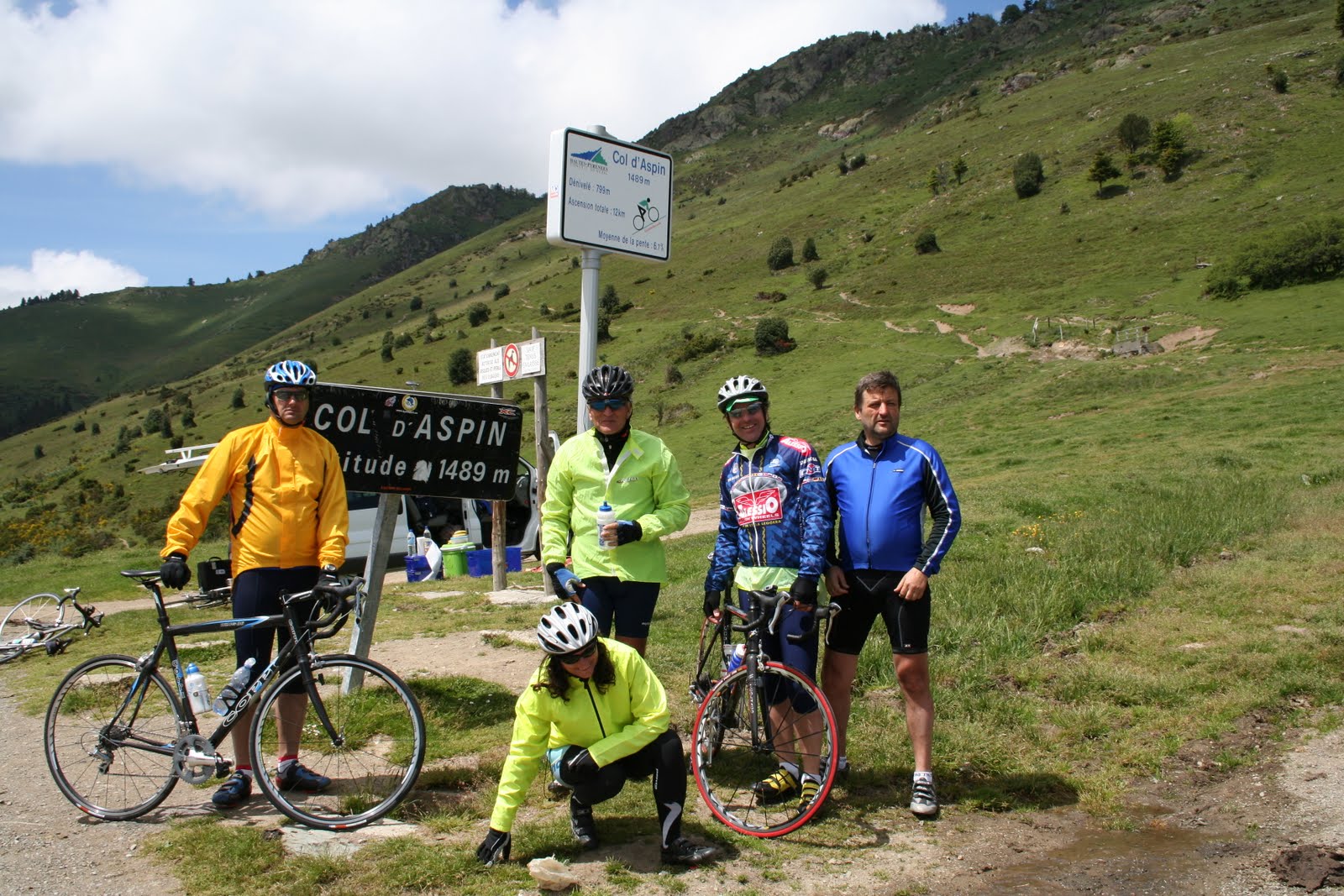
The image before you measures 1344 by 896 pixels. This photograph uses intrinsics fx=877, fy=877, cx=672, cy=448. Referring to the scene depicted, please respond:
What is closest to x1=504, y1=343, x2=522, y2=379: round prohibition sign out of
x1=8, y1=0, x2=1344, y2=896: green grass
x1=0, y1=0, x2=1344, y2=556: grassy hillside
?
x1=0, y1=0, x2=1344, y2=556: grassy hillside

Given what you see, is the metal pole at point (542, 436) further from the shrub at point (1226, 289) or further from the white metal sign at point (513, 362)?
the shrub at point (1226, 289)

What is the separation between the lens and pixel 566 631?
3771 mm

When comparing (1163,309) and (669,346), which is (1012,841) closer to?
(1163,309)

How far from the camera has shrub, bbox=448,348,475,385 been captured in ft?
238

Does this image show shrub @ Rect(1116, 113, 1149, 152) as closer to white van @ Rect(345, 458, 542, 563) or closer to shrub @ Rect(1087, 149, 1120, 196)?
shrub @ Rect(1087, 149, 1120, 196)

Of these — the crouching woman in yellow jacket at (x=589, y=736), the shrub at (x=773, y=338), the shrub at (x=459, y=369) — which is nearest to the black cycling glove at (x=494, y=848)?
the crouching woman in yellow jacket at (x=589, y=736)

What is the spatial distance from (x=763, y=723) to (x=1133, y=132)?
7619 cm

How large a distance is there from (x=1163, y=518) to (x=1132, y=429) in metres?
14.3

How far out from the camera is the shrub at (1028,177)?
68.7 m

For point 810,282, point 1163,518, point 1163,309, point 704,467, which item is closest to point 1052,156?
point 810,282

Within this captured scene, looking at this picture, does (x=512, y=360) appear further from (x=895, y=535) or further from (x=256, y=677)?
(x=895, y=535)

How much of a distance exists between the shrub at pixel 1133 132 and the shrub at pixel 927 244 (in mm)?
17608

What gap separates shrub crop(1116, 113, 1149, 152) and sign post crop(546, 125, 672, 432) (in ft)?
237

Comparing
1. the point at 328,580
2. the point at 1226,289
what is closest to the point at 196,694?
the point at 328,580
